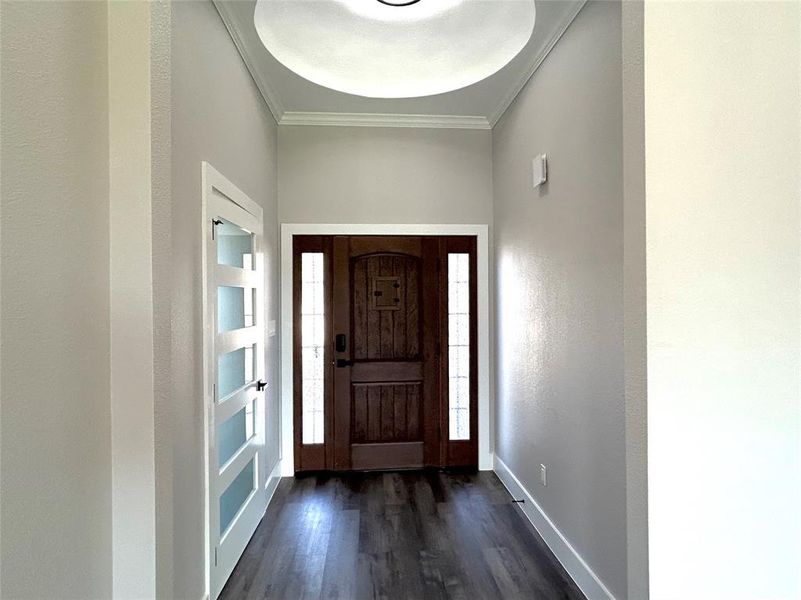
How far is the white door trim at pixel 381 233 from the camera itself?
3480 mm

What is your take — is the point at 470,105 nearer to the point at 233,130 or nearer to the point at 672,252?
the point at 233,130

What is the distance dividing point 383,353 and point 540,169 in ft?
6.11

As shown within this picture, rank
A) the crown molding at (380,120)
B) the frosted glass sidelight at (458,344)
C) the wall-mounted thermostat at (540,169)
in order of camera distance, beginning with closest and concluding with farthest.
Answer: the wall-mounted thermostat at (540,169) < the crown molding at (380,120) < the frosted glass sidelight at (458,344)

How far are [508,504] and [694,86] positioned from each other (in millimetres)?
2699

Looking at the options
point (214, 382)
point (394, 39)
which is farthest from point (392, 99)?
point (214, 382)

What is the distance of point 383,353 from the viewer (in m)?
3.58

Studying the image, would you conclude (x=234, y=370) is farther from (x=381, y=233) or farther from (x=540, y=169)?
(x=540, y=169)

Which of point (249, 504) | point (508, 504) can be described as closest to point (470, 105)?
point (508, 504)

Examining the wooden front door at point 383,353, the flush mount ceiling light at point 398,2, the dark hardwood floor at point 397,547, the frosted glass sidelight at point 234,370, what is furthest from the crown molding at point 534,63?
the dark hardwood floor at point 397,547

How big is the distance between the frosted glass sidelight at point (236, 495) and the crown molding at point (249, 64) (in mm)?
2347

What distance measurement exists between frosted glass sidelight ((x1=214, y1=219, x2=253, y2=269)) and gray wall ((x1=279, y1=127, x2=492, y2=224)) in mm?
968

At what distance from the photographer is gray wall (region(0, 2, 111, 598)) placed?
2.68 ft

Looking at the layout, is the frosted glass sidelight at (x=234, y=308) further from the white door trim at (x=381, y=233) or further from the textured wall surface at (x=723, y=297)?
the textured wall surface at (x=723, y=297)

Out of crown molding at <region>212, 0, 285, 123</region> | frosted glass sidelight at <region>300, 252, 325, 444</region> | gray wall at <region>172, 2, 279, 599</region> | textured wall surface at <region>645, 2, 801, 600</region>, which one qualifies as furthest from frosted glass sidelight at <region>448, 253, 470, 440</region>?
textured wall surface at <region>645, 2, 801, 600</region>
